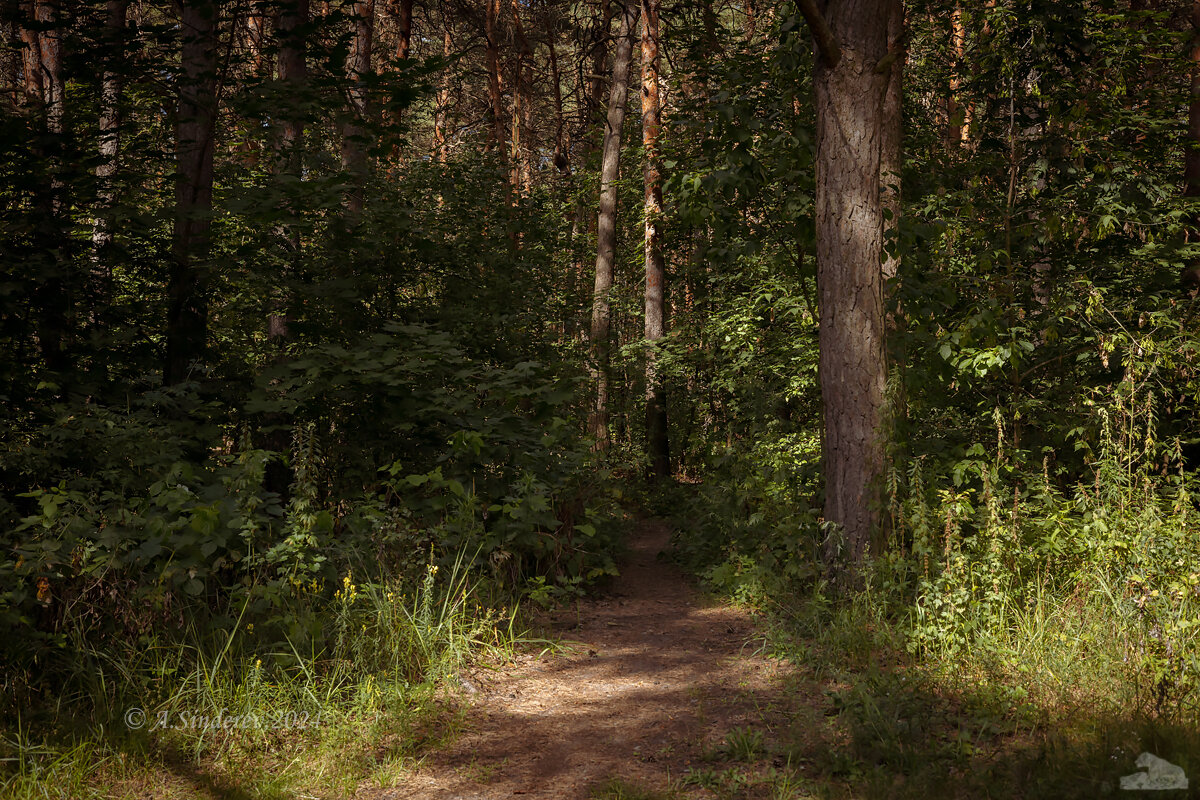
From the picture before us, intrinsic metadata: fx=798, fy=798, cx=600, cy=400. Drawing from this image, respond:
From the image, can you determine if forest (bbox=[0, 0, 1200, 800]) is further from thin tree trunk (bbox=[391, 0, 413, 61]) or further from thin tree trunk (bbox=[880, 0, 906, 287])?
thin tree trunk (bbox=[391, 0, 413, 61])

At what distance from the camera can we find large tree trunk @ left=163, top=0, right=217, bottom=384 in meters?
6.79

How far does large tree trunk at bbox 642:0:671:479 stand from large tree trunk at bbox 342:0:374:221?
485 centimetres

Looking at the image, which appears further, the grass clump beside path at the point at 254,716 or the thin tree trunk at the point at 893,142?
the thin tree trunk at the point at 893,142

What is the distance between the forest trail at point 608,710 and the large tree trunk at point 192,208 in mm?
3967

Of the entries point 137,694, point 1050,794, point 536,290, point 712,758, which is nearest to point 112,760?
point 137,694

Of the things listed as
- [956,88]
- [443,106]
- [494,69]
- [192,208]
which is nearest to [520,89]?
[494,69]

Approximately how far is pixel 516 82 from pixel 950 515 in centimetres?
1910

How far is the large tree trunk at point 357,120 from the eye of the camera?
707cm

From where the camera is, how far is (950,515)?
4.97 meters

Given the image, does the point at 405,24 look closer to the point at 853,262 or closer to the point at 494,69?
the point at 494,69

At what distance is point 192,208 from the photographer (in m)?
6.50

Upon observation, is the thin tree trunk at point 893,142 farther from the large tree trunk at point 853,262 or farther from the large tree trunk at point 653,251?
the large tree trunk at point 653,251

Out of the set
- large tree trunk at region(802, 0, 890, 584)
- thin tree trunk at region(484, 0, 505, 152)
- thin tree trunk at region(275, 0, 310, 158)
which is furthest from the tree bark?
thin tree trunk at region(484, 0, 505, 152)

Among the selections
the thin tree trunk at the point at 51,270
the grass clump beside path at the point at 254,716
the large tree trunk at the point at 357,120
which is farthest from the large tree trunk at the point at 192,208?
the grass clump beside path at the point at 254,716
